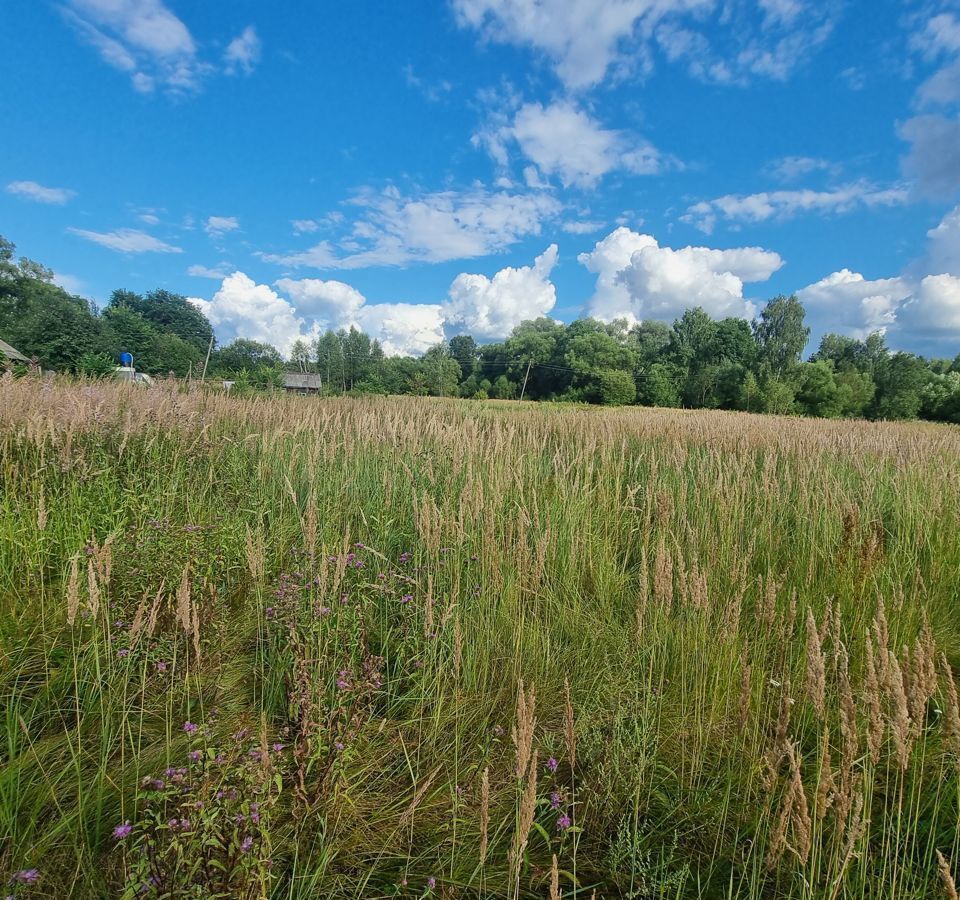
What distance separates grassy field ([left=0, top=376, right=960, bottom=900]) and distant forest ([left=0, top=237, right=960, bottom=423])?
9.60 m

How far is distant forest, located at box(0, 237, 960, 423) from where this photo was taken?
33316 millimetres

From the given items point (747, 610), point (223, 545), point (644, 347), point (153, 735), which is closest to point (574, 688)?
point (747, 610)

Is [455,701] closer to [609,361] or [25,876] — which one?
[25,876]

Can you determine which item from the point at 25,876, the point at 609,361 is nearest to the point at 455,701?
the point at 25,876

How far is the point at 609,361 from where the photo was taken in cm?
5753

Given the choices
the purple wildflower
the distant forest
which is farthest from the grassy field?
the distant forest

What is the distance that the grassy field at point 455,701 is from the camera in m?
1.14

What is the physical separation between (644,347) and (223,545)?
229 ft

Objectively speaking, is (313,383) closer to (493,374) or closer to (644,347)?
(493,374)

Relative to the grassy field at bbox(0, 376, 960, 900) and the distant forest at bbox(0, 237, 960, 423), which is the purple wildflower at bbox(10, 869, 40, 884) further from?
the distant forest at bbox(0, 237, 960, 423)

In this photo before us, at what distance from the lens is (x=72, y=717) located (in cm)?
176

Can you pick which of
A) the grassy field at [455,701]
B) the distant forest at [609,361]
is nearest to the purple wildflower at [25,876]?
the grassy field at [455,701]

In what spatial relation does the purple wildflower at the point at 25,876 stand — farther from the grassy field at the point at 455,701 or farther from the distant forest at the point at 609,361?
the distant forest at the point at 609,361

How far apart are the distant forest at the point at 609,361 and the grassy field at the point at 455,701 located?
9595 mm
